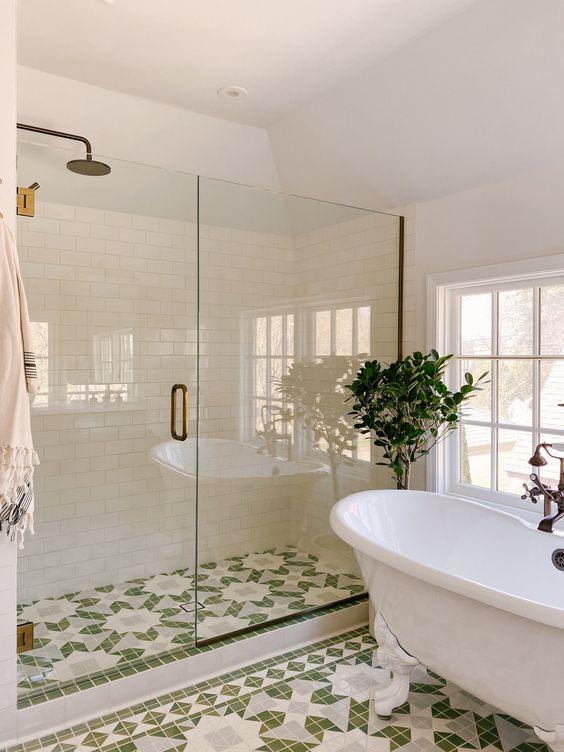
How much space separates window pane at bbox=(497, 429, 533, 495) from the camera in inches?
114

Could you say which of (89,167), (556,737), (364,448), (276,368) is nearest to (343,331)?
(276,368)

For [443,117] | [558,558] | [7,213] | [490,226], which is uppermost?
[443,117]

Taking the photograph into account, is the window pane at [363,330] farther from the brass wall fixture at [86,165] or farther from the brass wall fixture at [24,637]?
the brass wall fixture at [24,637]

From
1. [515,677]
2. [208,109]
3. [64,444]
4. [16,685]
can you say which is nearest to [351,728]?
[515,677]

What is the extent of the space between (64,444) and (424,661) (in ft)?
5.62

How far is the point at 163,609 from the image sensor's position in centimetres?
275

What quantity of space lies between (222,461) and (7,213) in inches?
57.5

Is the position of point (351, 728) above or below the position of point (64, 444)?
below

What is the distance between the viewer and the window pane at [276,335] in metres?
2.97

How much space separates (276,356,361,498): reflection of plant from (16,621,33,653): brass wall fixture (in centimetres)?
152

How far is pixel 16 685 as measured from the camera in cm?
220

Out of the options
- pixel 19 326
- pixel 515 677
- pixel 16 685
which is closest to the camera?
pixel 515 677

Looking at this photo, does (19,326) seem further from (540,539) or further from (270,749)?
(540,539)

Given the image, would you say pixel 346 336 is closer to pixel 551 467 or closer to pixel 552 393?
pixel 552 393
